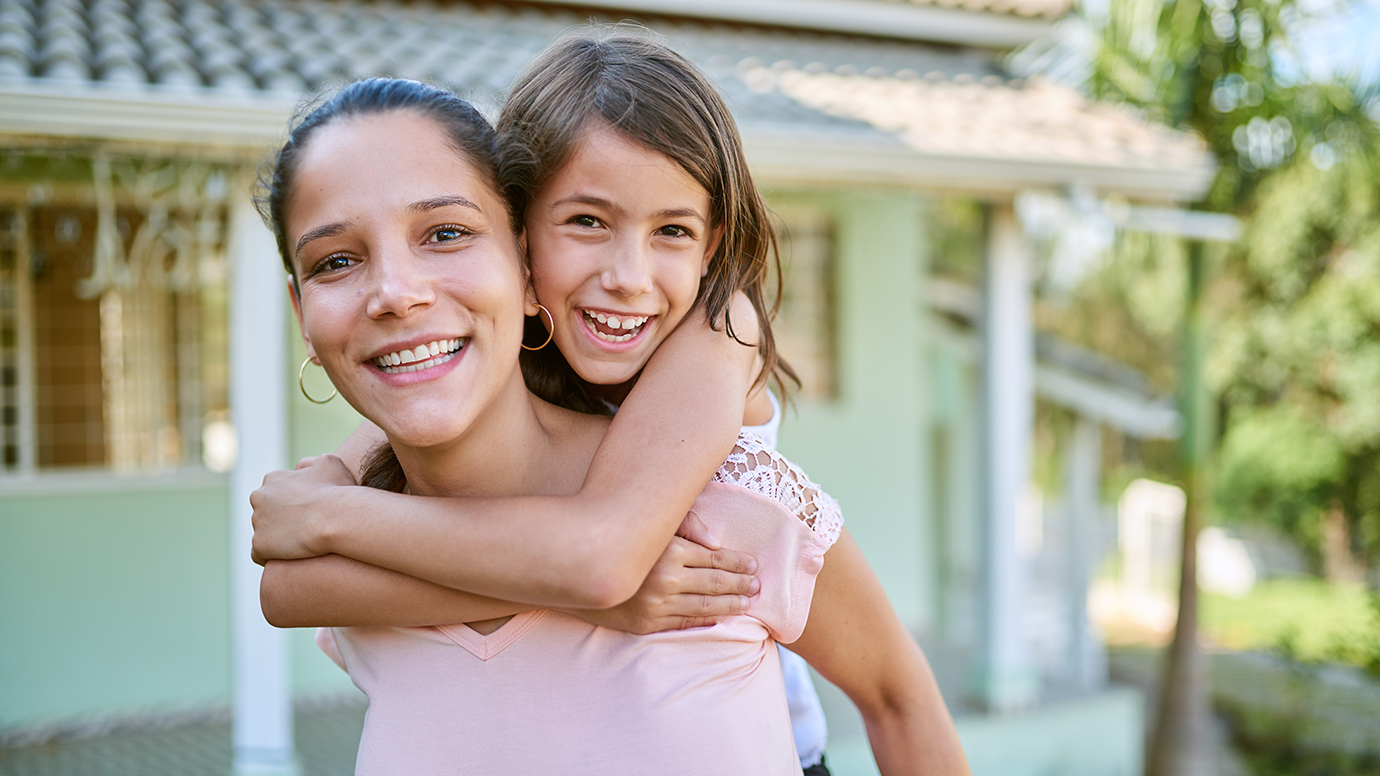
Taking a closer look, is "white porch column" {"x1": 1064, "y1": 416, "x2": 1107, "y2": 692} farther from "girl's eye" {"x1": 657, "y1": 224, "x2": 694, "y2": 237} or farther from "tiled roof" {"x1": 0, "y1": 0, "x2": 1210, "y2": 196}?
"girl's eye" {"x1": 657, "y1": 224, "x2": 694, "y2": 237}

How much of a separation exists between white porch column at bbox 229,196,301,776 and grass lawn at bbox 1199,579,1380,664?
32.2 feet

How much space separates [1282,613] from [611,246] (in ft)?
52.2

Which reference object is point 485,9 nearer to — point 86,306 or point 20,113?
point 86,306

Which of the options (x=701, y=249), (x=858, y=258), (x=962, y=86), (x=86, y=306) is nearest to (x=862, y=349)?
(x=858, y=258)

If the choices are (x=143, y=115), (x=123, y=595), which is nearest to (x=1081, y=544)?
(x=123, y=595)

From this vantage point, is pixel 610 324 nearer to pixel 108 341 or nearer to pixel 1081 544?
pixel 108 341

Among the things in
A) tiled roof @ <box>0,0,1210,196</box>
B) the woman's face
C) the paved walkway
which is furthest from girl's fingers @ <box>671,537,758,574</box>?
the paved walkway

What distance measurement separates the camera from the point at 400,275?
4.10 ft

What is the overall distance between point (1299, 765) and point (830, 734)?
5.08 metres

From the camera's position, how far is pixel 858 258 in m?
8.45

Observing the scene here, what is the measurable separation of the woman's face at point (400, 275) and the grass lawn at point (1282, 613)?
37.6 ft

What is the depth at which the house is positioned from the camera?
16.0 feet

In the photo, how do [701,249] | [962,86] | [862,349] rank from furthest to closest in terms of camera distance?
[862,349] → [962,86] → [701,249]

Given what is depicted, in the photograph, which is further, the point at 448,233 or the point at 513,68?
the point at 513,68
